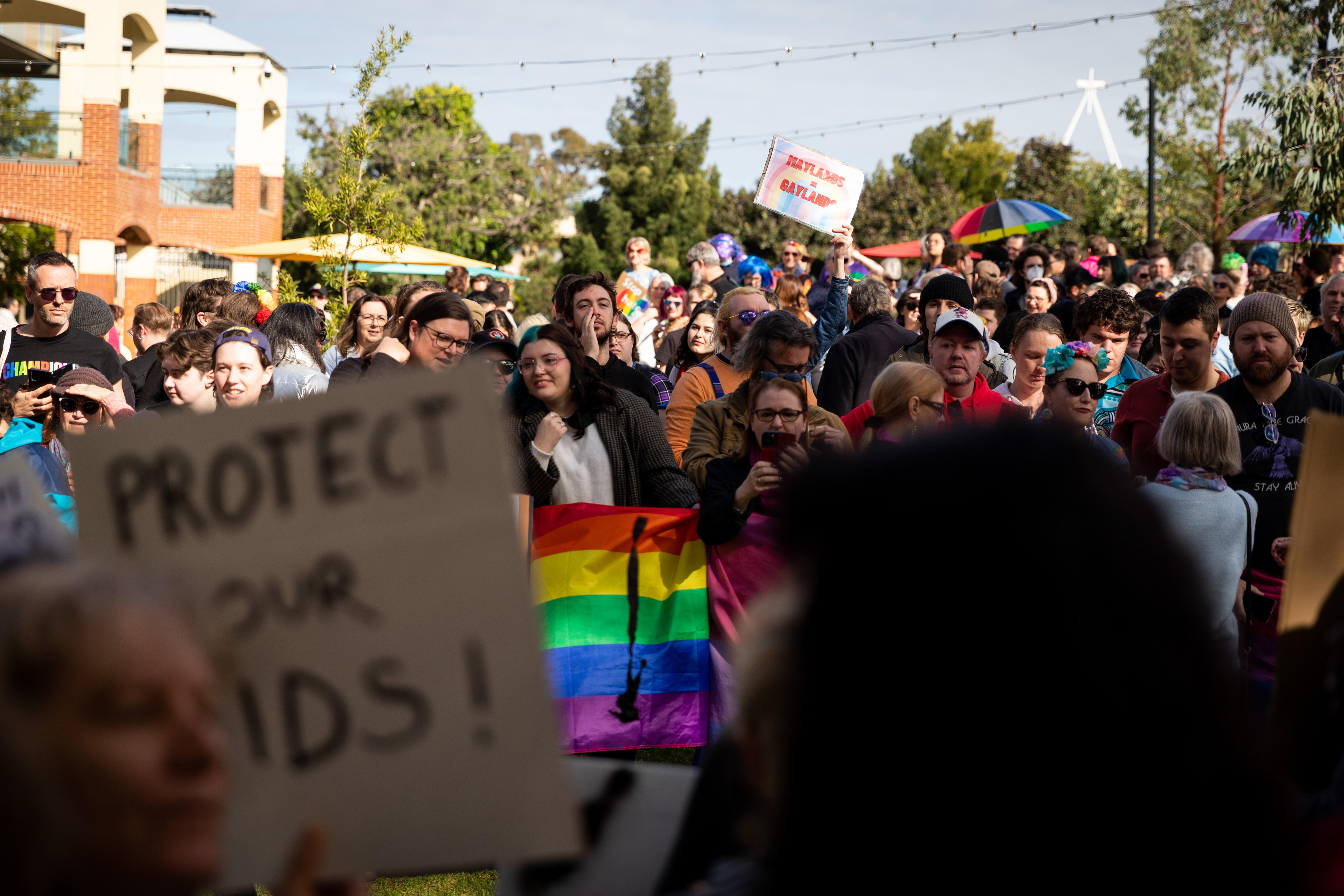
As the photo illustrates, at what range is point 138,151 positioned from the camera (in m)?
29.8

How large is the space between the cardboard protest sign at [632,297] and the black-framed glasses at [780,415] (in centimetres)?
601

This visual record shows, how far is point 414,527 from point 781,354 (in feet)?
13.2

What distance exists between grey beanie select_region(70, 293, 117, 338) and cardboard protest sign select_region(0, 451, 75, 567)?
6.28 metres

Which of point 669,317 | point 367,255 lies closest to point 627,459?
point 669,317

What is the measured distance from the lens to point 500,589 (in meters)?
1.24

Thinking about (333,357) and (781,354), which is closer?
(781,354)

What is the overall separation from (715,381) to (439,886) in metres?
2.76

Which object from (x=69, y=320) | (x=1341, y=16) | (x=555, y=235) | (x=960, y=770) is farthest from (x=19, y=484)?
(x=555, y=235)

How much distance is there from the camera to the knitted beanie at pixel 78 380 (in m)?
4.62

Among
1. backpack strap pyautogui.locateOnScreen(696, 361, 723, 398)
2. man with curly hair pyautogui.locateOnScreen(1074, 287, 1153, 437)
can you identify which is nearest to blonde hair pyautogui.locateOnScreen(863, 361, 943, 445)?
backpack strap pyautogui.locateOnScreen(696, 361, 723, 398)

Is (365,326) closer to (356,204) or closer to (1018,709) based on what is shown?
(356,204)

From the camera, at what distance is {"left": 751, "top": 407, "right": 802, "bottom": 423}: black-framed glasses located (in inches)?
176

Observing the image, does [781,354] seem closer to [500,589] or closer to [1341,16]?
[500,589]

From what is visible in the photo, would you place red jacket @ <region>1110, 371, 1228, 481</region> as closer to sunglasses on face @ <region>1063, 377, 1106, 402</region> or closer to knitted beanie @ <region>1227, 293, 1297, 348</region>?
sunglasses on face @ <region>1063, 377, 1106, 402</region>
